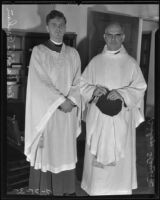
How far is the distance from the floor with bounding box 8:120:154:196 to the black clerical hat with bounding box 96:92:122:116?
6.6 inches

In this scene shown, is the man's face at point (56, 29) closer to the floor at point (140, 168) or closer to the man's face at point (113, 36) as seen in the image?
the man's face at point (113, 36)

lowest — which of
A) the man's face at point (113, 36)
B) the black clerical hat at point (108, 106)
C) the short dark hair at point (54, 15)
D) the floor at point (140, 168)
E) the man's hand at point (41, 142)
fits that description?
the floor at point (140, 168)

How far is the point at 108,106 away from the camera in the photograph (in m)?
1.50

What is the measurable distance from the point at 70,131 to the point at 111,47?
0.46 meters

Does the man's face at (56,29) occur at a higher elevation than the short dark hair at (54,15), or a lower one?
lower

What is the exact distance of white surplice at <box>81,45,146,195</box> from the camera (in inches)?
58.8

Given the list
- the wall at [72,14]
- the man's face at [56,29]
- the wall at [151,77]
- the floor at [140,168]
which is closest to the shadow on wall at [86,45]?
the wall at [72,14]

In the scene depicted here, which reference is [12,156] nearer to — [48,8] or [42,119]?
[42,119]

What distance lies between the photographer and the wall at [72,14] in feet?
4.74

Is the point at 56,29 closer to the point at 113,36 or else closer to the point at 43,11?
the point at 43,11

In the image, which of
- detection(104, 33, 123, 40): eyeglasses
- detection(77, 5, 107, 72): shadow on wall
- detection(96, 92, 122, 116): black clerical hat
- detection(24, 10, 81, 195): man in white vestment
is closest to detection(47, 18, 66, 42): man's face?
detection(24, 10, 81, 195): man in white vestment

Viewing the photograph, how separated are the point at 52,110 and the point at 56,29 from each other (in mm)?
389

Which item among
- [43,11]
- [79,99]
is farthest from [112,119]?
[43,11]

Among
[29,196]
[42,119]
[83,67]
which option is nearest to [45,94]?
[42,119]
